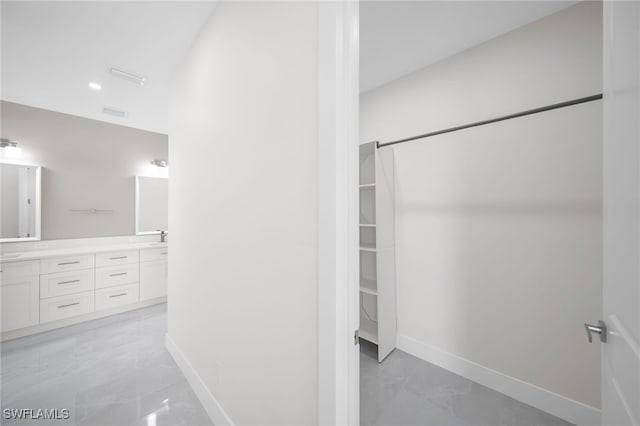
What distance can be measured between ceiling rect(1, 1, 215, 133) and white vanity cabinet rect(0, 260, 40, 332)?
192cm

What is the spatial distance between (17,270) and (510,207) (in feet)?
15.7

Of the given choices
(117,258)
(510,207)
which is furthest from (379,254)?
A: (117,258)

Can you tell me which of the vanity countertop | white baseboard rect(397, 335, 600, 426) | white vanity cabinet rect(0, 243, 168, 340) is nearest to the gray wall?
the vanity countertop

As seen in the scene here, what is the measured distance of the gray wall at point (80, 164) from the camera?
2.94 metres

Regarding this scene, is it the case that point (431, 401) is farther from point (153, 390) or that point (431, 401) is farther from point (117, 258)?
point (117, 258)

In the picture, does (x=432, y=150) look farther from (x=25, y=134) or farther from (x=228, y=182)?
(x=25, y=134)

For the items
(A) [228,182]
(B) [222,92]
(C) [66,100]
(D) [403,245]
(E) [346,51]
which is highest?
(C) [66,100]

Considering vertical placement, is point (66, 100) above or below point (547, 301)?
above

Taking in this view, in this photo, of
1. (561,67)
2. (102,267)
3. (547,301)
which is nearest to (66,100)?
(102,267)

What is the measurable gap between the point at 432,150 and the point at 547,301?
139 cm

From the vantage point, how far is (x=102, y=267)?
10.2ft

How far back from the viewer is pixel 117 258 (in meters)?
3.24

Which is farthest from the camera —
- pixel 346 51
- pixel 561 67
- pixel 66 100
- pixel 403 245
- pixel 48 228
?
pixel 48 228
